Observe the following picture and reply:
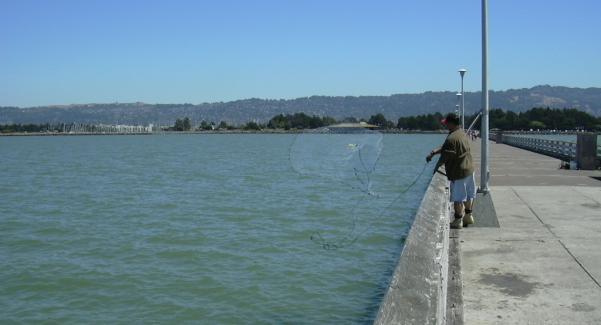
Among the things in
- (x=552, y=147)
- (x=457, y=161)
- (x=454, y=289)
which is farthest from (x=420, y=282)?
(x=552, y=147)

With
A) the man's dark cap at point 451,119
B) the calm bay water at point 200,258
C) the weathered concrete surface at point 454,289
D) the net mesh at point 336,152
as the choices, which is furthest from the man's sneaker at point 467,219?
the net mesh at point 336,152

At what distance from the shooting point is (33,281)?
39.0 ft

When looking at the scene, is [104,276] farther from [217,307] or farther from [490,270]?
[490,270]

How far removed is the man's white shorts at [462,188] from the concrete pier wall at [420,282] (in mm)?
1616

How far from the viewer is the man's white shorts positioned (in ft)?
33.4

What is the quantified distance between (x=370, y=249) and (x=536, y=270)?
5676 mm

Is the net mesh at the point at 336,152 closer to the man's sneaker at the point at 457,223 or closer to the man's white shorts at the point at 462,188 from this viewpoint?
the man's white shorts at the point at 462,188

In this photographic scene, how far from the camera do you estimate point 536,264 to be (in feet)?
27.9

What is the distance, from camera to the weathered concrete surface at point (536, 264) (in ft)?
21.7

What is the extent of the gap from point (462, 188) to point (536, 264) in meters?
2.00

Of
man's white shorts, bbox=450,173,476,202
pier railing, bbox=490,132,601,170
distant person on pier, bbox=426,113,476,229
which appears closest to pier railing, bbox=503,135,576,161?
pier railing, bbox=490,132,601,170

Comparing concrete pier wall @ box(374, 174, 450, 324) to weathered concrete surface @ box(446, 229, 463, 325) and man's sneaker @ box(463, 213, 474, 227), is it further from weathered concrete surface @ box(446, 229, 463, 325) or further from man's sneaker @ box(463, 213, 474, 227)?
man's sneaker @ box(463, 213, 474, 227)

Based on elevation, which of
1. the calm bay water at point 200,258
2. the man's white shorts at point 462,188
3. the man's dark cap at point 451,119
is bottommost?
the calm bay water at point 200,258

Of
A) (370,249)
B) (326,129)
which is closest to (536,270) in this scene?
(326,129)
